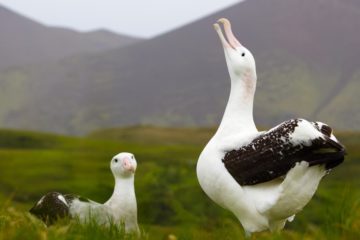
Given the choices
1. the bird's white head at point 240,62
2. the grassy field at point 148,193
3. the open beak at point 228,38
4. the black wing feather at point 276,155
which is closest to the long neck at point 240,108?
the bird's white head at point 240,62

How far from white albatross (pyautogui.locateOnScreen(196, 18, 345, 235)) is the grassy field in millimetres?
240

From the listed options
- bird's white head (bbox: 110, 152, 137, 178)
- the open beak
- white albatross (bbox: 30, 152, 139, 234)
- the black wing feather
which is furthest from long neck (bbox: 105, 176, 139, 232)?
the open beak

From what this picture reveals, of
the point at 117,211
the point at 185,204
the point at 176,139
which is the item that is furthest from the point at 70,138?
the point at 117,211

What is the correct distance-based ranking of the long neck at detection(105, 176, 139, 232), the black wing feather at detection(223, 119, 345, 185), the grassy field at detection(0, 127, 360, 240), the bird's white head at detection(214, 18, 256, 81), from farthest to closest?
1. the long neck at detection(105, 176, 139, 232)
2. the bird's white head at detection(214, 18, 256, 81)
3. the black wing feather at detection(223, 119, 345, 185)
4. the grassy field at detection(0, 127, 360, 240)

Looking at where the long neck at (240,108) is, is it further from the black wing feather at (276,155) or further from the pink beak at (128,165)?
the pink beak at (128,165)

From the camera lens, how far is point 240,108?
759cm

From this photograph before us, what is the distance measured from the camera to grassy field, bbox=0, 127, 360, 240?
4.96 m

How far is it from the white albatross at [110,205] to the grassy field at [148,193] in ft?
1.21

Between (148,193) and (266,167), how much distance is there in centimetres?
3314

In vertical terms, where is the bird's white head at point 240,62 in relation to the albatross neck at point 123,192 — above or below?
above

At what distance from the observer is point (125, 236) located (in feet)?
18.1

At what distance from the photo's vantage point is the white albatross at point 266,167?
641 cm

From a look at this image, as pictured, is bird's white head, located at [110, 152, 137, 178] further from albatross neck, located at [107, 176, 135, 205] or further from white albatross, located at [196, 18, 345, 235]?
white albatross, located at [196, 18, 345, 235]

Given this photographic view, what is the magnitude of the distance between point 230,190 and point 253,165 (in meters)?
0.35
